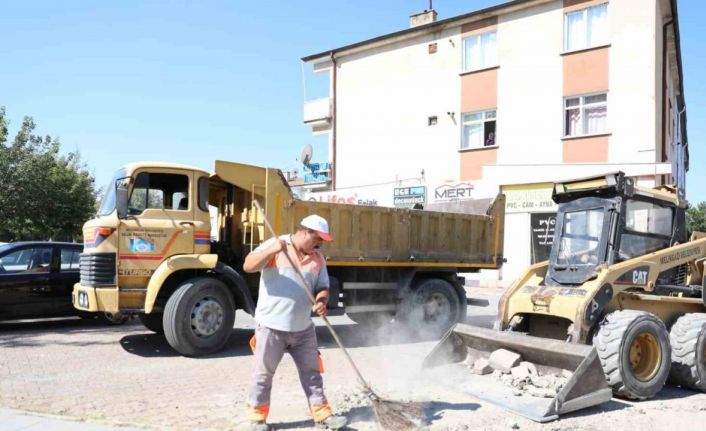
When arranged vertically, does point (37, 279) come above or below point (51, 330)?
above

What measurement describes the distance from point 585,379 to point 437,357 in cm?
192

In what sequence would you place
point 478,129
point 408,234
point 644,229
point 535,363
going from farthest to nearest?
point 478,129 → point 408,234 → point 644,229 → point 535,363

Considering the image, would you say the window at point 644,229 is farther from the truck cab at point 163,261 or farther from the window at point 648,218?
the truck cab at point 163,261

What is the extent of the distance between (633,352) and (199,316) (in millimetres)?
5218

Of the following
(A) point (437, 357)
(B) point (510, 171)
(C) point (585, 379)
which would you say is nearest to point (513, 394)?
(C) point (585, 379)

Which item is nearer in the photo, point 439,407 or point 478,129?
point 439,407

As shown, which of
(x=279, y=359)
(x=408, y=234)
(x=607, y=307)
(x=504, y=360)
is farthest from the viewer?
(x=408, y=234)

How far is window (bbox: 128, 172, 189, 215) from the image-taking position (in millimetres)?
8227

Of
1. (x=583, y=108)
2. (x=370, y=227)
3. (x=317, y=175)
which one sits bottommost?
(x=370, y=227)

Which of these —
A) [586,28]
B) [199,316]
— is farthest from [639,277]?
[586,28]

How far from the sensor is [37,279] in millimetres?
10000

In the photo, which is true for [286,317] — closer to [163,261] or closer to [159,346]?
[163,261]

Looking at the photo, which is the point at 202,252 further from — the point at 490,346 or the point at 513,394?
the point at 513,394

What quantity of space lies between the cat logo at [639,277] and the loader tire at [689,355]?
0.63 metres
